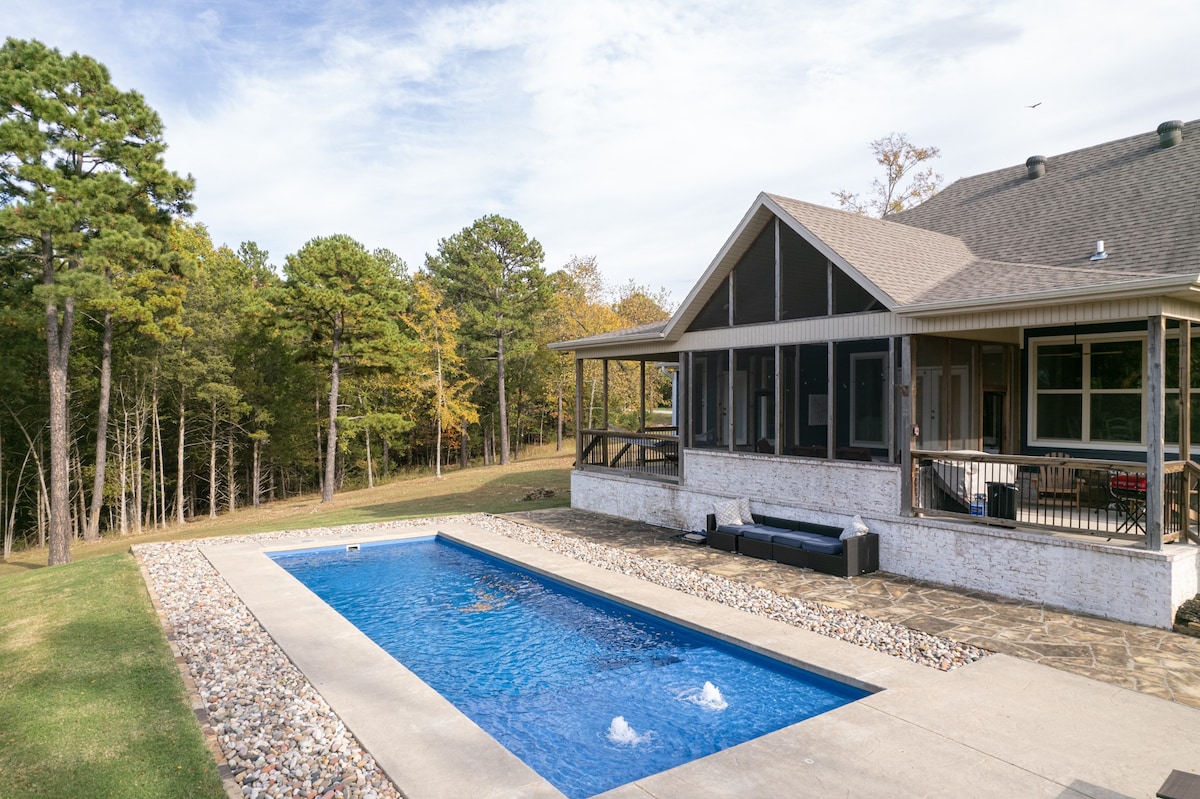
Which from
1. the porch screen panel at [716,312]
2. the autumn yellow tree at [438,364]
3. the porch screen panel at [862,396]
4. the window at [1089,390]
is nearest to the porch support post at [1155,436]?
the window at [1089,390]

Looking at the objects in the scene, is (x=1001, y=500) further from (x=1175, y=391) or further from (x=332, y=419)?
(x=332, y=419)

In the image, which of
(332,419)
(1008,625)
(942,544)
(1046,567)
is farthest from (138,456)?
(1046,567)

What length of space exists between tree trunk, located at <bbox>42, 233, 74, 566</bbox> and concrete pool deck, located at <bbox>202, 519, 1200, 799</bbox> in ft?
42.2

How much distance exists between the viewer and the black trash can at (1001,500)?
964cm

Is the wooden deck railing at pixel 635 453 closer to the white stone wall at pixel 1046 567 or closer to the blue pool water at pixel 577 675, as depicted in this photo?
the blue pool water at pixel 577 675

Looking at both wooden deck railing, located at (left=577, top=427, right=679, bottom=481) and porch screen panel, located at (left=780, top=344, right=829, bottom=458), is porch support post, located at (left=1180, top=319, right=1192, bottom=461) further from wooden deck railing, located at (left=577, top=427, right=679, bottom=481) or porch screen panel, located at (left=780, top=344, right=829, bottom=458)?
wooden deck railing, located at (left=577, top=427, right=679, bottom=481)

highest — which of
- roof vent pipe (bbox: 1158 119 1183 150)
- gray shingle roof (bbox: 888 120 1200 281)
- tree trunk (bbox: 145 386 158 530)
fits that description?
roof vent pipe (bbox: 1158 119 1183 150)

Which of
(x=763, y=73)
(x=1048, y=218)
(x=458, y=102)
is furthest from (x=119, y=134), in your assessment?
(x=1048, y=218)

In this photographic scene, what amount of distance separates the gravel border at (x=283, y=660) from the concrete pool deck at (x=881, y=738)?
221 mm

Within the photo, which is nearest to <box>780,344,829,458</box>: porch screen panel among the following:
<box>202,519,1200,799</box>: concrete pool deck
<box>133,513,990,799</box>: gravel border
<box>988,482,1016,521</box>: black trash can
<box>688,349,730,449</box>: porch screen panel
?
<box>688,349,730,449</box>: porch screen panel

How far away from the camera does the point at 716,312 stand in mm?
14219

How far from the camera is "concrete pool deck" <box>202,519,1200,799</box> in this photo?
→ 475 centimetres

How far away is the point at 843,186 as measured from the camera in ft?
113

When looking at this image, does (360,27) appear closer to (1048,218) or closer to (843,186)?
(1048,218)
